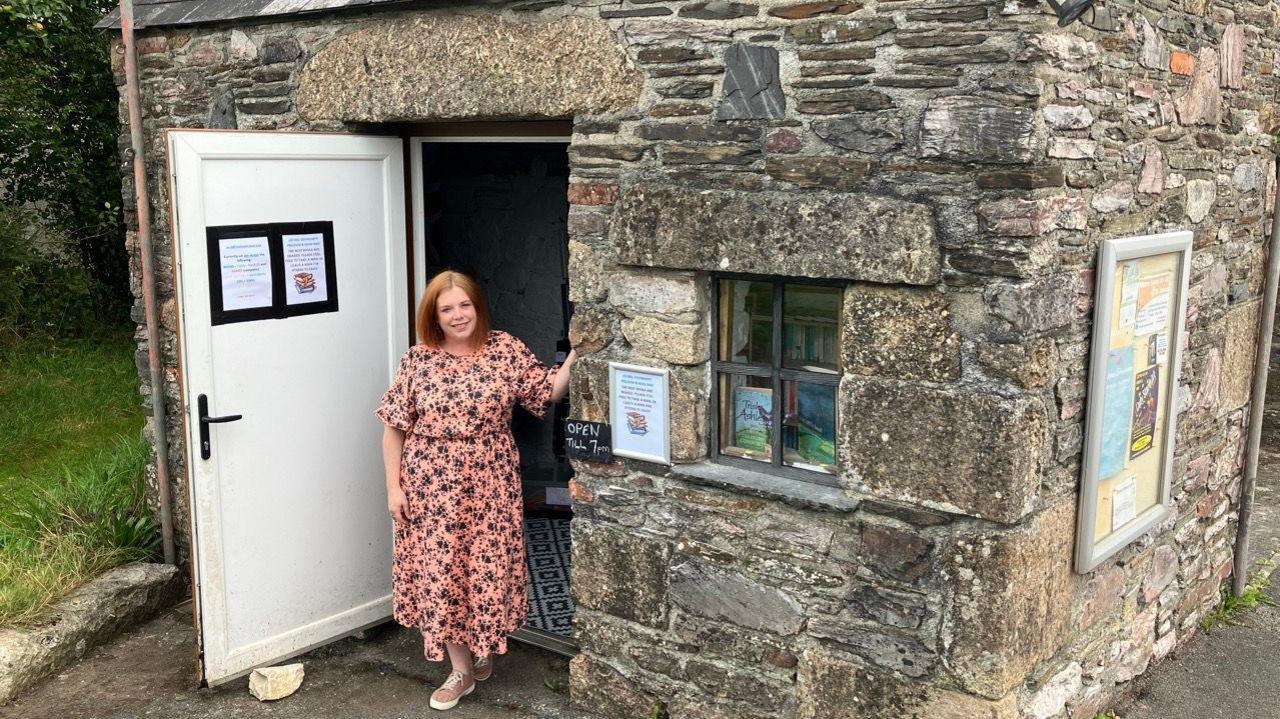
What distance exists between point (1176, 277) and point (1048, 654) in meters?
1.49

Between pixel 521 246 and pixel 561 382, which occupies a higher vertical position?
pixel 521 246

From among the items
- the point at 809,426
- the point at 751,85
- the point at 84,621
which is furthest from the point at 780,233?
the point at 84,621

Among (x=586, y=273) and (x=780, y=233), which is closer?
(x=780, y=233)

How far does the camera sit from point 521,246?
708cm

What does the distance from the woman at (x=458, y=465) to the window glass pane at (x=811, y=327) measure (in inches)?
37.8

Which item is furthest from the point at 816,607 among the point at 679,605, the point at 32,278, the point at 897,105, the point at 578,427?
the point at 32,278

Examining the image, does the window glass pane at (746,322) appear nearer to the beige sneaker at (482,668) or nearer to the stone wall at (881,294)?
the stone wall at (881,294)

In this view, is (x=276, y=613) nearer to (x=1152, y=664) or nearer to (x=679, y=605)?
(x=679, y=605)

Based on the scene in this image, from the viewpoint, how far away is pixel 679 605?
4.12m

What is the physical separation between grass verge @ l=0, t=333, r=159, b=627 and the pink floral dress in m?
1.89

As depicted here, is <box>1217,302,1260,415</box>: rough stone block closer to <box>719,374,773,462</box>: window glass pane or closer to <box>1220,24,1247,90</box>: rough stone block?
<box>1220,24,1247,90</box>: rough stone block

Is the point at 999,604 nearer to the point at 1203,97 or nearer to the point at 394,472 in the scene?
the point at 1203,97

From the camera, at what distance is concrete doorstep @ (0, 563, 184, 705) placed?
15.6ft

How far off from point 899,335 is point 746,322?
635 millimetres
